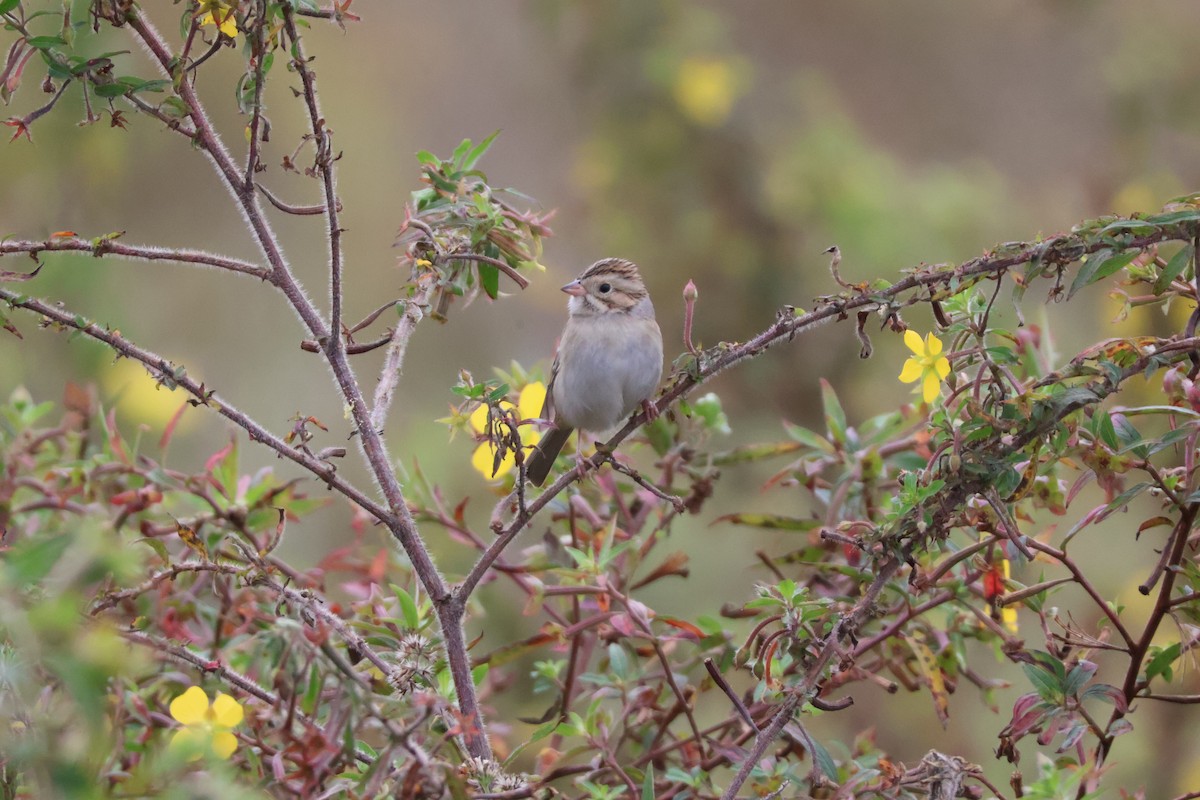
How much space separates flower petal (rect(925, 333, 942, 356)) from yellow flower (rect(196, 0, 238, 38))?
26.2 inches

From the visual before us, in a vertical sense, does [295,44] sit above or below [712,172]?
below

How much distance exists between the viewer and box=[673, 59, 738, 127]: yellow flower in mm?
3766

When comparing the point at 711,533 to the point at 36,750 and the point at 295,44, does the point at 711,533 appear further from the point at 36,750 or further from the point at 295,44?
the point at 36,750

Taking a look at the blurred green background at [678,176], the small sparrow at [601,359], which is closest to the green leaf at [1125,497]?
the small sparrow at [601,359]

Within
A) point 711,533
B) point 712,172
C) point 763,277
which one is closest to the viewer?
point 711,533

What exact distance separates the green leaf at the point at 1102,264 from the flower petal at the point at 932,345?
17 centimetres

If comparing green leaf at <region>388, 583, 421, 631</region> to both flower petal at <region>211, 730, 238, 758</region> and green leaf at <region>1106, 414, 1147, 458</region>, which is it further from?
green leaf at <region>1106, 414, 1147, 458</region>

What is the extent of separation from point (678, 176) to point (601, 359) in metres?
1.93

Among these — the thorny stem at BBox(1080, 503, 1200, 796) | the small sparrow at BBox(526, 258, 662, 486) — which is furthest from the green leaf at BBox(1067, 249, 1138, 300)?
the small sparrow at BBox(526, 258, 662, 486)

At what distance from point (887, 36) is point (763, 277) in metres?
1.42

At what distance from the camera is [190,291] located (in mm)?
4059

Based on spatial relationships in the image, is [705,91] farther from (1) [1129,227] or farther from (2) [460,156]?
(1) [1129,227]

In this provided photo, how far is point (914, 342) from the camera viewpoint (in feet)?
3.60

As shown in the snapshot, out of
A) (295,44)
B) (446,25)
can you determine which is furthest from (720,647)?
(446,25)
